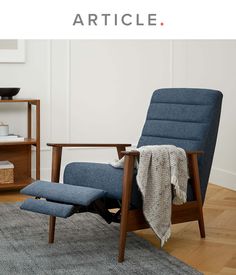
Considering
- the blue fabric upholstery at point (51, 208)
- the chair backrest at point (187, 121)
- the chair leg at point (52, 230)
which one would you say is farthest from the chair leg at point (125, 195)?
the chair backrest at point (187, 121)

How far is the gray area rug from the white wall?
1489mm

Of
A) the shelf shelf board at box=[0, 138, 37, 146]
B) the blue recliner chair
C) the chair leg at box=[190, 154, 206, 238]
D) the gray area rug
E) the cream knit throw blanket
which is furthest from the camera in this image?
the shelf shelf board at box=[0, 138, 37, 146]

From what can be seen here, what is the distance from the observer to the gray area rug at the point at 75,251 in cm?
277

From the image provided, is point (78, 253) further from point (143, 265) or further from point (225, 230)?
point (225, 230)

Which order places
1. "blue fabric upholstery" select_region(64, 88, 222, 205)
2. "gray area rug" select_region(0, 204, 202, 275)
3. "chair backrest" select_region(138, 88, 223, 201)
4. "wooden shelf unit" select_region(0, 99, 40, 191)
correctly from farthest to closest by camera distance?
"wooden shelf unit" select_region(0, 99, 40, 191) < "chair backrest" select_region(138, 88, 223, 201) < "blue fabric upholstery" select_region(64, 88, 222, 205) < "gray area rug" select_region(0, 204, 202, 275)

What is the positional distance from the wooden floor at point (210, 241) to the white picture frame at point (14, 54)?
188cm

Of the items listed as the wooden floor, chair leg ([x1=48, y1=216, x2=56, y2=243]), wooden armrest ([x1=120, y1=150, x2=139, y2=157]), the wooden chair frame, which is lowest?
the wooden floor

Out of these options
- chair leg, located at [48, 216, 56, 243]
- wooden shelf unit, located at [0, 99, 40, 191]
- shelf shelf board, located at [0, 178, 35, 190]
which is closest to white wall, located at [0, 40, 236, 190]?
wooden shelf unit, located at [0, 99, 40, 191]

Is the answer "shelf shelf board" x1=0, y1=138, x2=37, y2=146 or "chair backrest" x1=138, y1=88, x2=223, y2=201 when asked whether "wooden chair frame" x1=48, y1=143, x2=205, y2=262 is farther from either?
"shelf shelf board" x1=0, y1=138, x2=37, y2=146

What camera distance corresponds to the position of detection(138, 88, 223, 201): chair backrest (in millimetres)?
3369

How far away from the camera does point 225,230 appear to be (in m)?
3.54

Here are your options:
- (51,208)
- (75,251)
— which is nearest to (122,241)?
(75,251)
